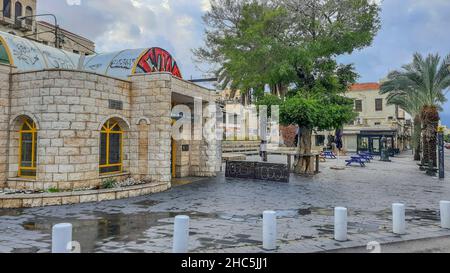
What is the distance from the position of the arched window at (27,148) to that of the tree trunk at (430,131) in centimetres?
2079

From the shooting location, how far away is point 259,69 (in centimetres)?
2041

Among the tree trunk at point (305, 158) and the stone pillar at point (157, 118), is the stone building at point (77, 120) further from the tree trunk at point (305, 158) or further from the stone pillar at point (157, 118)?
the tree trunk at point (305, 158)

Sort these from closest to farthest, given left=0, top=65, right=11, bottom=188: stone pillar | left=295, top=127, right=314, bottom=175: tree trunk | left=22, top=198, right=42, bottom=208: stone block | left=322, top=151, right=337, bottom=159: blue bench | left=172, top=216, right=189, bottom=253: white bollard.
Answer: left=172, top=216, right=189, bottom=253: white bollard → left=22, top=198, right=42, bottom=208: stone block → left=0, top=65, right=11, bottom=188: stone pillar → left=295, top=127, right=314, bottom=175: tree trunk → left=322, top=151, right=337, bottom=159: blue bench

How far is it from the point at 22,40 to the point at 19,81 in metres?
2.67

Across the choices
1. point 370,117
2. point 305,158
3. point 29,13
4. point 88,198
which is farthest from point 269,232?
point 370,117

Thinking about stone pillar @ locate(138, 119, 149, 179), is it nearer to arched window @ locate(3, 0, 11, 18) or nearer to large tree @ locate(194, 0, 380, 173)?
large tree @ locate(194, 0, 380, 173)

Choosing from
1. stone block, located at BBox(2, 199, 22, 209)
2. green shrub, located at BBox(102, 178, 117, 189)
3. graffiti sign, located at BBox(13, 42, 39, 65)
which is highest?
graffiti sign, located at BBox(13, 42, 39, 65)

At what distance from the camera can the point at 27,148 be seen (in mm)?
10953

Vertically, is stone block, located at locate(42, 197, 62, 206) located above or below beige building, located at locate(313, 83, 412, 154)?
below

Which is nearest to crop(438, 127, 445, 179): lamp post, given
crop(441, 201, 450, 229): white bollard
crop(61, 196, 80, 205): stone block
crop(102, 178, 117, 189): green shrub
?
crop(441, 201, 450, 229): white bollard

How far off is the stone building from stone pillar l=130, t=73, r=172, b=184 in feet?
0.12

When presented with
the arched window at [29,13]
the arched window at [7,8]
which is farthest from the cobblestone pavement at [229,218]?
the arched window at [7,8]

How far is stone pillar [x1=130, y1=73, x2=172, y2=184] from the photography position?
12.4 meters
